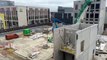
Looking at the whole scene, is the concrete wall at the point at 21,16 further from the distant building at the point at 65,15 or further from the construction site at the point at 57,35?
the distant building at the point at 65,15

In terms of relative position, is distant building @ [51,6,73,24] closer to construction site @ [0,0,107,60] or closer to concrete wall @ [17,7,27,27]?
construction site @ [0,0,107,60]

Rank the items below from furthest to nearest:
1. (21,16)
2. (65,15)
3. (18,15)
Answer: (65,15) < (21,16) < (18,15)

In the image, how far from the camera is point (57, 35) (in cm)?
1197

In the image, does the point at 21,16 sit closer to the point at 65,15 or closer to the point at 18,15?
the point at 18,15

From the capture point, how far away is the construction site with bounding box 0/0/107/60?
12.2 metres

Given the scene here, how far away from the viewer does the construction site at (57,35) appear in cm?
1216

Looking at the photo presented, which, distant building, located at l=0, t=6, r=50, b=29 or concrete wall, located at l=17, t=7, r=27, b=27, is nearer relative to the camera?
distant building, located at l=0, t=6, r=50, b=29

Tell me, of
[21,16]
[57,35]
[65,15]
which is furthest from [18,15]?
[57,35]

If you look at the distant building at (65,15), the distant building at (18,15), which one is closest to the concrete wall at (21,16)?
the distant building at (18,15)

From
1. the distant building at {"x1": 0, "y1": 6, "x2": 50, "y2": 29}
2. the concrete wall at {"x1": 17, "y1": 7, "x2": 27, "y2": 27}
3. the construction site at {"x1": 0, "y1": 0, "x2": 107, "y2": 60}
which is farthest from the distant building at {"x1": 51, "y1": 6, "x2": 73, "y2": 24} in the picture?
the concrete wall at {"x1": 17, "y1": 7, "x2": 27, "y2": 27}

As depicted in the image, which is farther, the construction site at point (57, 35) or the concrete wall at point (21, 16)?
the concrete wall at point (21, 16)

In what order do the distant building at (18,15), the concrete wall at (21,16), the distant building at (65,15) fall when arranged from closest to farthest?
the distant building at (18,15), the concrete wall at (21,16), the distant building at (65,15)

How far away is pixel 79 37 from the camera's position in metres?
10.1

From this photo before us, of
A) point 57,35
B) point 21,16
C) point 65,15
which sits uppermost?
point 65,15
